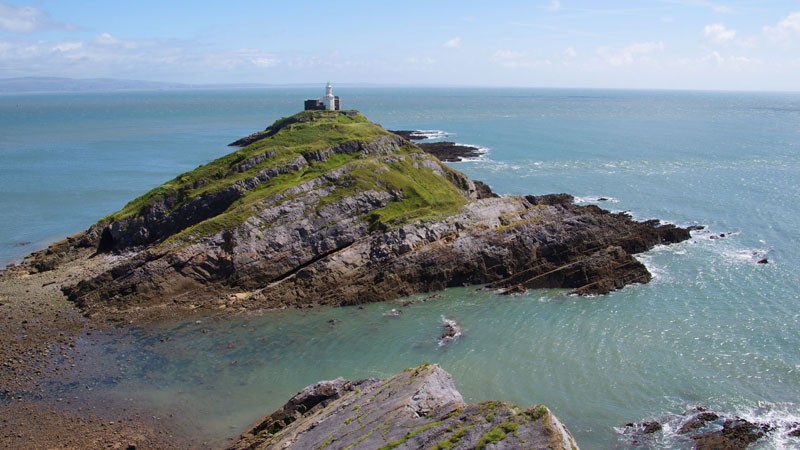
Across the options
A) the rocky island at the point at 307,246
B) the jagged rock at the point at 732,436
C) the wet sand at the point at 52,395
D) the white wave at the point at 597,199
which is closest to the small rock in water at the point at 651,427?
the jagged rock at the point at 732,436

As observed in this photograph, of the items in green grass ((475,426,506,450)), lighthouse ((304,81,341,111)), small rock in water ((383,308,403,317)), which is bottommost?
small rock in water ((383,308,403,317))

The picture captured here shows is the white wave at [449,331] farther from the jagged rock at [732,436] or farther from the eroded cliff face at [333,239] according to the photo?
the jagged rock at [732,436]

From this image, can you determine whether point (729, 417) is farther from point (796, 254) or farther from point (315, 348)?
point (796, 254)

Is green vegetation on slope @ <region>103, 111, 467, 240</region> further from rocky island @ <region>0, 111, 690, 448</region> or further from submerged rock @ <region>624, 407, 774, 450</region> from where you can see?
submerged rock @ <region>624, 407, 774, 450</region>

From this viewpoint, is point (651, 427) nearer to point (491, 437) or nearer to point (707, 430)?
point (707, 430)

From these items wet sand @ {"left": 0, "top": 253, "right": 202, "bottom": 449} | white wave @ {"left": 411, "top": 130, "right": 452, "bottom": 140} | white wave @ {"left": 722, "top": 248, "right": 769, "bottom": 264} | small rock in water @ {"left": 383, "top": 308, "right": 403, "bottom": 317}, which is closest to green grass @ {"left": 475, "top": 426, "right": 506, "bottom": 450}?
wet sand @ {"left": 0, "top": 253, "right": 202, "bottom": 449}
